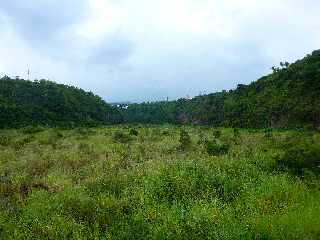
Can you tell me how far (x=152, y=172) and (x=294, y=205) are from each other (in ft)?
15.1

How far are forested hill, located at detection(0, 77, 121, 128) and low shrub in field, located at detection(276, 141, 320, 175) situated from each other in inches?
2501

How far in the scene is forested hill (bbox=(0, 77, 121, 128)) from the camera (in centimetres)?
8561

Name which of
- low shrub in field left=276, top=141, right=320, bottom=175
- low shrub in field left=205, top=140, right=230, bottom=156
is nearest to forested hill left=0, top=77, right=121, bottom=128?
low shrub in field left=205, top=140, right=230, bottom=156

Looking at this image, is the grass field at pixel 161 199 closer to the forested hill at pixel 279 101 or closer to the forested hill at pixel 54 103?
the forested hill at pixel 279 101

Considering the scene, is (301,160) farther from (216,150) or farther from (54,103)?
(54,103)

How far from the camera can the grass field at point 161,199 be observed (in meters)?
10.1

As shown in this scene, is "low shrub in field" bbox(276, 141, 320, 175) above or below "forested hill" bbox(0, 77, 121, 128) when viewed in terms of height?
below

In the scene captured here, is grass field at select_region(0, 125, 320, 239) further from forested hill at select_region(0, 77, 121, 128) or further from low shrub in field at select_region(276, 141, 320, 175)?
forested hill at select_region(0, 77, 121, 128)

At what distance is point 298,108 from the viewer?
5400 centimetres

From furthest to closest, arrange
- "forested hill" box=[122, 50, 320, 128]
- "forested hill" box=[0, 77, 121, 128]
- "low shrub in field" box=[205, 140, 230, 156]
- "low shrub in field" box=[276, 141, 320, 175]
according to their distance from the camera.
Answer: "forested hill" box=[0, 77, 121, 128]
"forested hill" box=[122, 50, 320, 128]
"low shrub in field" box=[205, 140, 230, 156]
"low shrub in field" box=[276, 141, 320, 175]

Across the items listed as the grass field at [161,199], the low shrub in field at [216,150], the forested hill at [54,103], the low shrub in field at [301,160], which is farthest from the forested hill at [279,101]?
the grass field at [161,199]

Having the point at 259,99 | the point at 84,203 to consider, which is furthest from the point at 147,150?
the point at 259,99

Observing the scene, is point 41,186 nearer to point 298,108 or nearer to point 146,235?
point 146,235

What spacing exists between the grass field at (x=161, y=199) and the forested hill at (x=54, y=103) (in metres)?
61.7
